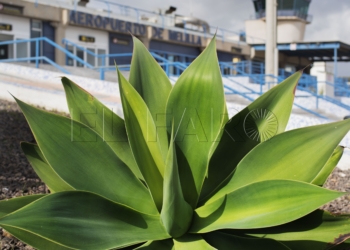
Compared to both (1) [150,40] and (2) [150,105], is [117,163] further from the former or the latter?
(1) [150,40]

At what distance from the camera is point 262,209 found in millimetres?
1830

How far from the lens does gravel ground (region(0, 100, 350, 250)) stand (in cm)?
335

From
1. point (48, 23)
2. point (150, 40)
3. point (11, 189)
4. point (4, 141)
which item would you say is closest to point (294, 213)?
point (11, 189)

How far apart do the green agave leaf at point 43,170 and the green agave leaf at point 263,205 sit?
745 mm

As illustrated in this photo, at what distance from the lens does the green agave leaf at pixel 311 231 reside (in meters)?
1.92

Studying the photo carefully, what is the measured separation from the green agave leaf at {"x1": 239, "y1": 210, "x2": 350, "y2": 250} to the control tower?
39.2 meters

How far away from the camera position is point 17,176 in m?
4.26

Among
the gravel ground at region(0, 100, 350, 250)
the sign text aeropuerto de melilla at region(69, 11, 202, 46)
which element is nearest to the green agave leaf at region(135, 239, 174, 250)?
the gravel ground at region(0, 100, 350, 250)

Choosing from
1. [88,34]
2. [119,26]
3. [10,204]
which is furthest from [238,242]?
[119,26]

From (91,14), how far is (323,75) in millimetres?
14212

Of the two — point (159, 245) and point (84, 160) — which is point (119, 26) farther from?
point (159, 245)

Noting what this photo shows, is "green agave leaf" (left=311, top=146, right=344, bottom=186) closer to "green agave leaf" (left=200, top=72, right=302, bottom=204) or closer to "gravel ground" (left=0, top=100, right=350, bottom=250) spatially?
"green agave leaf" (left=200, top=72, right=302, bottom=204)

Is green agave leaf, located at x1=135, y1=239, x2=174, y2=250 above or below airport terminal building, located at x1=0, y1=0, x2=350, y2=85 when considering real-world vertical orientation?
below

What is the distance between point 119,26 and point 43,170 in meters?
27.1
